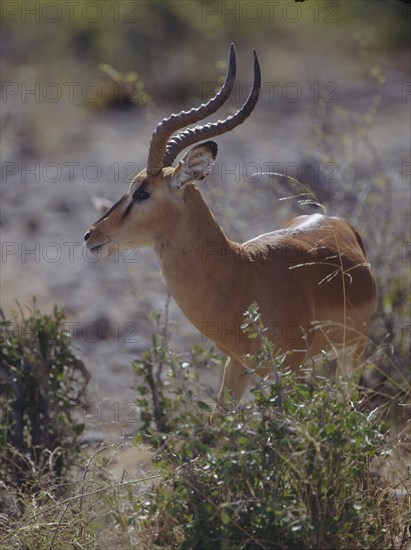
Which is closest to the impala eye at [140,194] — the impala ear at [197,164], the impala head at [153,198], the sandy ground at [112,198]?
the impala head at [153,198]

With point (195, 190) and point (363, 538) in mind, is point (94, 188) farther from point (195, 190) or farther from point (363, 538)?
point (363, 538)

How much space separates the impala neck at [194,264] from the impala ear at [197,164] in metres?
0.16

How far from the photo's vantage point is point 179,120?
662 centimetres

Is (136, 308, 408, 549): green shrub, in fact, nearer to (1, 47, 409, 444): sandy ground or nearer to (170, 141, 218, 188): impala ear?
(170, 141, 218, 188): impala ear

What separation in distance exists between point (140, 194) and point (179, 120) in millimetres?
553

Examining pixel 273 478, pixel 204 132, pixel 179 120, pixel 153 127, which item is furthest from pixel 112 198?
pixel 273 478

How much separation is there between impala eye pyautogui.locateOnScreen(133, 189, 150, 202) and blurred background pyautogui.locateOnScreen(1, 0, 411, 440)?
0.80 m

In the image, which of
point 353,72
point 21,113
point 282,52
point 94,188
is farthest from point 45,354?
point 282,52

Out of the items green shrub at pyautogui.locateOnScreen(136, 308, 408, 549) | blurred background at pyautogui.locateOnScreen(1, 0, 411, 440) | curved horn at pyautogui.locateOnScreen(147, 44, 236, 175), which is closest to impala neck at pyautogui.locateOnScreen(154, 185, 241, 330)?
curved horn at pyautogui.locateOnScreen(147, 44, 236, 175)

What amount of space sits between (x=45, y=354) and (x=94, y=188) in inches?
332

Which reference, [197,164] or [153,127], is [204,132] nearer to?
[197,164]

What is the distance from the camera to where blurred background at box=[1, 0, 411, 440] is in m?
9.80

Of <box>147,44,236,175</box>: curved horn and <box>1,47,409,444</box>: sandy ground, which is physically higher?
<box>147,44,236,175</box>: curved horn

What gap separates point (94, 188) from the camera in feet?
50.5
